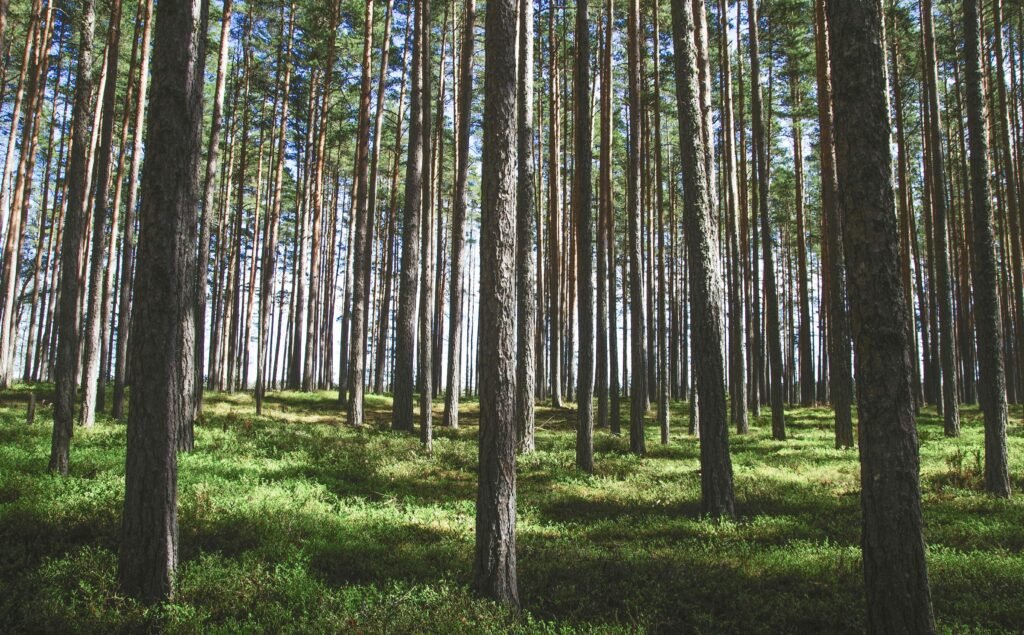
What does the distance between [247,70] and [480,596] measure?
25.0m

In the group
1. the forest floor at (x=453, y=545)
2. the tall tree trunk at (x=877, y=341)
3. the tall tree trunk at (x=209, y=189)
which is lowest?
the forest floor at (x=453, y=545)

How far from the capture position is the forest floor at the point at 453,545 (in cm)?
513

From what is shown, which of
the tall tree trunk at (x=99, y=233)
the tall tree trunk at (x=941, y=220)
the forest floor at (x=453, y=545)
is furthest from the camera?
the tall tree trunk at (x=941, y=220)

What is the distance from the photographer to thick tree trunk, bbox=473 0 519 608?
5.41 m

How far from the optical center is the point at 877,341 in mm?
4715

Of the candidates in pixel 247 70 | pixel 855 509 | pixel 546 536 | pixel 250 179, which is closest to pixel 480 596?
pixel 546 536

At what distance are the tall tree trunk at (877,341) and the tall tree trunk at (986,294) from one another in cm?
644

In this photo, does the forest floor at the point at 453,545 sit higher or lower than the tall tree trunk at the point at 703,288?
lower

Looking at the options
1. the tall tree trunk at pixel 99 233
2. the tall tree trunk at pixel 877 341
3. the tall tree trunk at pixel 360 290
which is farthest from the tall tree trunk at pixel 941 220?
the tall tree trunk at pixel 99 233

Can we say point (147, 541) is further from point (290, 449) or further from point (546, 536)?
point (290, 449)

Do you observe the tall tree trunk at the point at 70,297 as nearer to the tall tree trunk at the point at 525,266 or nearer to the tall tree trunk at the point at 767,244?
the tall tree trunk at the point at 525,266

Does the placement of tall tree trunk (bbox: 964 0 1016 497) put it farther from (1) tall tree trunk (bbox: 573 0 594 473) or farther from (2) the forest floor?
(1) tall tree trunk (bbox: 573 0 594 473)

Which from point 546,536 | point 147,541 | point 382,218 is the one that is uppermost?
point 382,218

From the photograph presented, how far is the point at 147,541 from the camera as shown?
538cm
